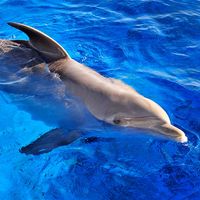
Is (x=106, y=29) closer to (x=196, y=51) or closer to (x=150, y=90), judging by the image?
(x=196, y=51)

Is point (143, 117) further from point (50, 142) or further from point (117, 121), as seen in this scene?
point (50, 142)

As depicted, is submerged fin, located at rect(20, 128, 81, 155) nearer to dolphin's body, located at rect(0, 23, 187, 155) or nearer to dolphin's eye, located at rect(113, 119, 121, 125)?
dolphin's body, located at rect(0, 23, 187, 155)

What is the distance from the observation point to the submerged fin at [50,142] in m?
5.31

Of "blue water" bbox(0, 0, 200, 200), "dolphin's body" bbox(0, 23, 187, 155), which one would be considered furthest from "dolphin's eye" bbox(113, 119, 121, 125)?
"blue water" bbox(0, 0, 200, 200)

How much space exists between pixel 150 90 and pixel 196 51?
6.37 ft

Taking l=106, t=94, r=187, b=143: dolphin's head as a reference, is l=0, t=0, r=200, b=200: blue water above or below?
below

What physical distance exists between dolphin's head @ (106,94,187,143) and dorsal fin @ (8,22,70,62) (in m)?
1.22

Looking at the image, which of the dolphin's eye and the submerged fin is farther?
the submerged fin

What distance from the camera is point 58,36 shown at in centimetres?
926

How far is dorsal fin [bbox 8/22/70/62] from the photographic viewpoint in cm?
562

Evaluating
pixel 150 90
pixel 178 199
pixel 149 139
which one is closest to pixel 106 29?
pixel 150 90

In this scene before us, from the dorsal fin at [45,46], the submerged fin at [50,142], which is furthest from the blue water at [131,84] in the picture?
the dorsal fin at [45,46]

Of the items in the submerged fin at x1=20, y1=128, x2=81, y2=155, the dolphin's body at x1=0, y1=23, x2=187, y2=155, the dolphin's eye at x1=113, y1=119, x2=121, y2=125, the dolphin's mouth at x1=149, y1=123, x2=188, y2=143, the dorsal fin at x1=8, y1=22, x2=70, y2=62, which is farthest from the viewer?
the dorsal fin at x1=8, y1=22, x2=70, y2=62

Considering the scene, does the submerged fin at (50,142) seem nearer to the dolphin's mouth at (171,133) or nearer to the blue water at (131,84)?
the blue water at (131,84)
